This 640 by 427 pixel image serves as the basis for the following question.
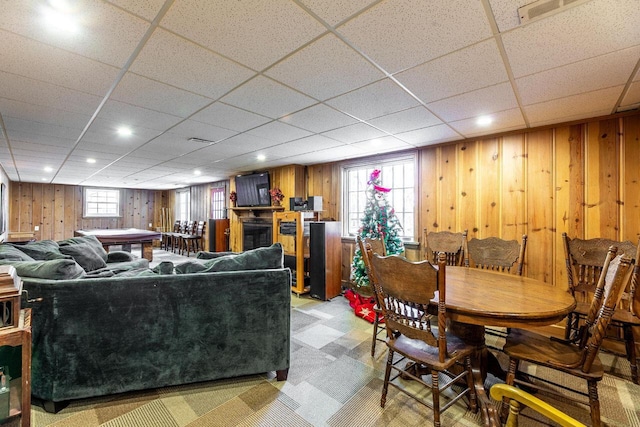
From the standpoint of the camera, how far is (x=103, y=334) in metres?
1.84

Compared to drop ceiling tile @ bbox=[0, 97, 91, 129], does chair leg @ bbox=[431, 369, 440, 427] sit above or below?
below

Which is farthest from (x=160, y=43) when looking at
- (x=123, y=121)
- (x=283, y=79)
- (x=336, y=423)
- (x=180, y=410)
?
(x=336, y=423)

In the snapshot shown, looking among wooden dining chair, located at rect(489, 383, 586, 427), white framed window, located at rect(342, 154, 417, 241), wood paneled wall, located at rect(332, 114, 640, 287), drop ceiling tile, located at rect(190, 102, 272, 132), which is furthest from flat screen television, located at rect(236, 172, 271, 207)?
wooden dining chair, located at rect(489, 383, 586, 427)

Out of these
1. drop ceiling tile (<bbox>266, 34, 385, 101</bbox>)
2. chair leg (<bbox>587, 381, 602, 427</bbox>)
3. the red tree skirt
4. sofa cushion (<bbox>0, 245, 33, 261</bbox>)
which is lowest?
the red tree skirt

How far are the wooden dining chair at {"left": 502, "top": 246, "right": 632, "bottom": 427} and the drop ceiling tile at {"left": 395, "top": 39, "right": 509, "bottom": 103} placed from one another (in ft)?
4.36

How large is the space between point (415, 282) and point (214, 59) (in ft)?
6.02

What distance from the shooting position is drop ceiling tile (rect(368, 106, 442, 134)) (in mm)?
2682

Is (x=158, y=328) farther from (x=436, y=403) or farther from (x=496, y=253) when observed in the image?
(x=496, y=253)

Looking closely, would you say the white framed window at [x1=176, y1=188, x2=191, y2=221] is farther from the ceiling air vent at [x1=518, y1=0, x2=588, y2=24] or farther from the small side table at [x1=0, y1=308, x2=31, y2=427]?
the ceiling air vent at [x1=518, y1=0, x2=588, y2=24]

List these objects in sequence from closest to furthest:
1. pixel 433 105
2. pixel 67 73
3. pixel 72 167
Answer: pixel 67 73
pixel 433 105
pixel 72 167

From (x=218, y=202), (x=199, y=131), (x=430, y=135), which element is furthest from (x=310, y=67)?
(x=218, y=202)

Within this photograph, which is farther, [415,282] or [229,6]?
[415,282]

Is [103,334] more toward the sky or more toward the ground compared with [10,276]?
more toward the ground

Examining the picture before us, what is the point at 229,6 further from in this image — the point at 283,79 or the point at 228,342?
the point at 228,342
